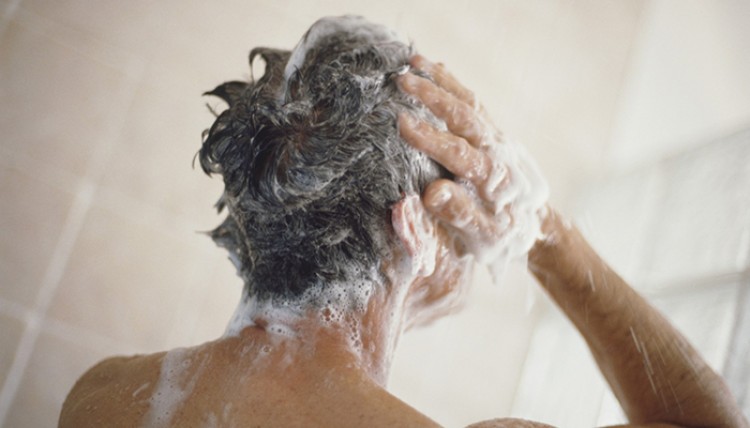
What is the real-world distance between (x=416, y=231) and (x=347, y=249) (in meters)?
0.08

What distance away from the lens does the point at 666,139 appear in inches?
58.9

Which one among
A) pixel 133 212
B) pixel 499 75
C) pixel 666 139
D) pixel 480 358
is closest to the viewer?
pixel 133 212

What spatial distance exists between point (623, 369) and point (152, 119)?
1.05m

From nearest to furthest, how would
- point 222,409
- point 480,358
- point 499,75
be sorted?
point 222,409, point 480,358, point 499,75

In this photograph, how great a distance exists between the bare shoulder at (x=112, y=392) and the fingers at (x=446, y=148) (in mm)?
438

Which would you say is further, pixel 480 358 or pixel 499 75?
pixel 499 75

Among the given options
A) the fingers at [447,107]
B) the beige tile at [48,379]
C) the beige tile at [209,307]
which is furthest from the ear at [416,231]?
the beige tile at [48,379]

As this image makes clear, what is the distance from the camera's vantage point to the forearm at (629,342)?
781 millimetres

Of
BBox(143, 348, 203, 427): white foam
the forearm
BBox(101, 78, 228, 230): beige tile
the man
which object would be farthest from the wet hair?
BBox(101, 78, 228, 230): beige tile

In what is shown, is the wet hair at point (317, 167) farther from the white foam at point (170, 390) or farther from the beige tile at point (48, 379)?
the beige tile at point (48, 379)

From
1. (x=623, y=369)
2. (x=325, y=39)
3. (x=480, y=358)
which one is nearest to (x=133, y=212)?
(x=325, y=39)

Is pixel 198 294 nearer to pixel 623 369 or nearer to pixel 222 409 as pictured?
pixel 222 409

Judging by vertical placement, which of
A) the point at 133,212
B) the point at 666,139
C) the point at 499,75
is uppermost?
the point at 499,75

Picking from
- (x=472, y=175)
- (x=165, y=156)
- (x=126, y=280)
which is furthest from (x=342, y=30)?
(x=126, y=280)
